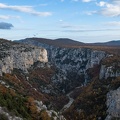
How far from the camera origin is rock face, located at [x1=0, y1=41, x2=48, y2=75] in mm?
147625

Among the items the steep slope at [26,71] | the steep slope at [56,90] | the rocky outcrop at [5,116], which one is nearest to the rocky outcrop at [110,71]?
the steep slope at [56,90]

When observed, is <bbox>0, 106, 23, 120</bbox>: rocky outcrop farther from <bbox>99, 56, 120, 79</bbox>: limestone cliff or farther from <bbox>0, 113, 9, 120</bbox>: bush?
<bbox>99, 56, 120, 79</bbox>: limestone cliff

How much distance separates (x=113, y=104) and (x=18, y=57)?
69.3 metres

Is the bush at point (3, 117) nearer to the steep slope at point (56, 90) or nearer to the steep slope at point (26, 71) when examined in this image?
the steep slope at point (56, 90)

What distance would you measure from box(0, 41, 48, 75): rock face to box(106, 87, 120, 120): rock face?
44.2 metres

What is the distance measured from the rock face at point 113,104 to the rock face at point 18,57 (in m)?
44.2

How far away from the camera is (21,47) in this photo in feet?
583

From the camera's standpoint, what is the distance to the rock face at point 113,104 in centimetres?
→ 10706

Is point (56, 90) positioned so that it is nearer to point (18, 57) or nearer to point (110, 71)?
point (18, 57)

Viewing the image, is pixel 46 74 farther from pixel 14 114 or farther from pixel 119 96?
pixel 14 114

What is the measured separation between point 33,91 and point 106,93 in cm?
3217

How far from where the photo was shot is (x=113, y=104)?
110 metres

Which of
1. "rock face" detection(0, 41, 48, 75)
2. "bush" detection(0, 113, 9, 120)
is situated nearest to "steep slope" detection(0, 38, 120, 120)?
"rock face" detection(0, 41, 48, 75)

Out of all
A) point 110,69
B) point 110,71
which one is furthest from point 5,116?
point 110,69
